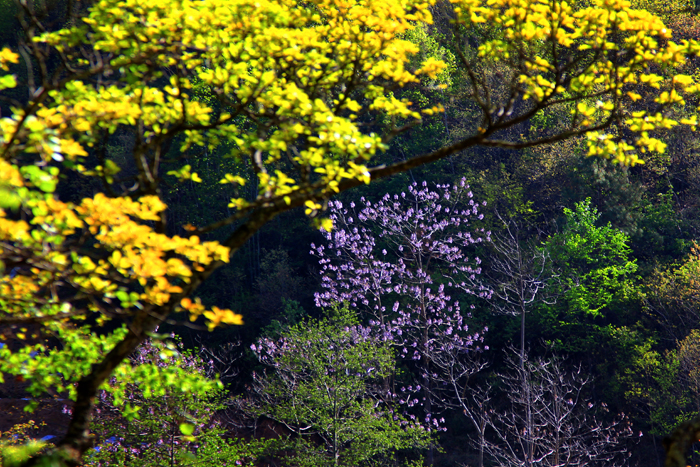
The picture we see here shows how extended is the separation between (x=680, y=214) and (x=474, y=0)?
1921cm

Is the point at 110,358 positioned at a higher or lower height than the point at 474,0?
lower

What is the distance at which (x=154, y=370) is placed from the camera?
4.54m

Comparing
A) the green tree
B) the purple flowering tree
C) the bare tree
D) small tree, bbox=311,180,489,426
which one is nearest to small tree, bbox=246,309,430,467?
the purple flowering tree

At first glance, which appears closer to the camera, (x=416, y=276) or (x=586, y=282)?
(x=586, y=282)

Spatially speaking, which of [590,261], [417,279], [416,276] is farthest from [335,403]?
Answer: [590,261]

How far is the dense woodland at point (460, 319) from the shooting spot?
1517 centimetres

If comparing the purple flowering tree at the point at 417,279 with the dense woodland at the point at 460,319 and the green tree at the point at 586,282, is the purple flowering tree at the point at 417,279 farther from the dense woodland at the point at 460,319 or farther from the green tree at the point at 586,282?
the green tree at the point at 586,282

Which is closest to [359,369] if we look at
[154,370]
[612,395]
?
[612,395]

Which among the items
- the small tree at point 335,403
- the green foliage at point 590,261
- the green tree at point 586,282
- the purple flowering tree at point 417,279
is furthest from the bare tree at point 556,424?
the small tree at point 335,403

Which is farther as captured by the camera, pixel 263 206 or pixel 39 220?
pixel 263 206

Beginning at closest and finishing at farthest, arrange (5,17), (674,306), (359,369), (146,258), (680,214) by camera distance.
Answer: (146,258) < (359,369) < (674,306) < (680,214) < (5,17)

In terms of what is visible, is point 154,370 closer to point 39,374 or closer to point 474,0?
point 39,374

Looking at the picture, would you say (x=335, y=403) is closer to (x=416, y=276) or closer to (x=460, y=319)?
(x=460, y=319)

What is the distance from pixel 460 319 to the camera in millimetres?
18375
